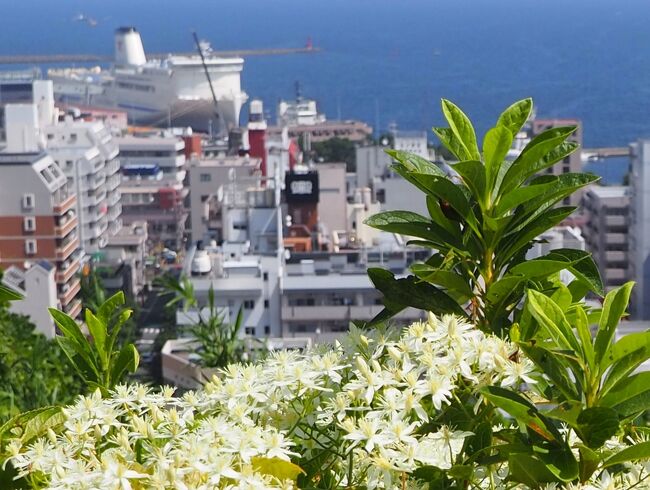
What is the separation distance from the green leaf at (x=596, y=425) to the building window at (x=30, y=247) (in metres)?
11.3

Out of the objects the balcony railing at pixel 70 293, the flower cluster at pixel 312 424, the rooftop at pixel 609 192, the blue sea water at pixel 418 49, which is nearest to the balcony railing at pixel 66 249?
the balcony railing at pixel 70 293

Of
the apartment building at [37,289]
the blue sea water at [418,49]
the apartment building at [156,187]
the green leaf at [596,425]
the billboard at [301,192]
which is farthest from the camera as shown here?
the blue sea water at [418,49]

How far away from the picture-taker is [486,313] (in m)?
0.71

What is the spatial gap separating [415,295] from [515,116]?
0.11 meters

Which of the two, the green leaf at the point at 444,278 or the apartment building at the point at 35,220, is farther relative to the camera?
the apartment building at the point at 35,220

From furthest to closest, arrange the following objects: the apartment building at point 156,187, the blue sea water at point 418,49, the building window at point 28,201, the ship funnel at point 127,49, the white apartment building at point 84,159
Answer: the blue sea water at point 418,49 → the ship funnel at point 127,49 → the apartment building at point 156,187 → the white apartment building at point 84,159 → the building window at point 28,201

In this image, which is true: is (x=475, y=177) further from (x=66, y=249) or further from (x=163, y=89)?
(x=163, y=89)

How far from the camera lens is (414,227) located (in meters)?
0.71

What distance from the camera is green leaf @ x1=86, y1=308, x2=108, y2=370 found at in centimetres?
70

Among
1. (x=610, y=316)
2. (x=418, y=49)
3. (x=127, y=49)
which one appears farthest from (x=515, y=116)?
(x=418, y=49)

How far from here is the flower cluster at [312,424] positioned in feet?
→ 1.82

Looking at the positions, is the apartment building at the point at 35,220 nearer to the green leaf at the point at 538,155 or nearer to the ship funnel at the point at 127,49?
the green leaf at the point at 538,155

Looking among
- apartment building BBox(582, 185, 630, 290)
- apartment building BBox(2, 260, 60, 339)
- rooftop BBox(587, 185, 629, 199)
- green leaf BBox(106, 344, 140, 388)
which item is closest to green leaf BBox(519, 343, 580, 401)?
green leaf BBox(106, 344, 140, 388)

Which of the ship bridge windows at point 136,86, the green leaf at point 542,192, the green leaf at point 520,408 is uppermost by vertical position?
the ship bridge windows at point 136,86
